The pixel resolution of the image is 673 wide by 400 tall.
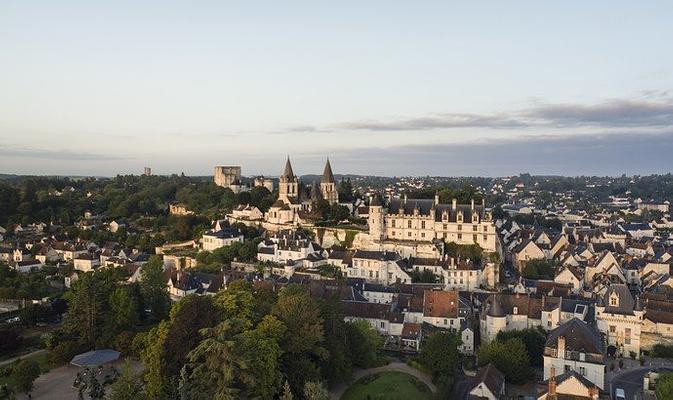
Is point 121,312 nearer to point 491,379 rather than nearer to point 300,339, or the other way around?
point 300,339

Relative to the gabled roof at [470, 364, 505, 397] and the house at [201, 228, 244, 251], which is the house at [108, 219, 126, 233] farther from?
the gabled roof at [470, 364, 505, 397]

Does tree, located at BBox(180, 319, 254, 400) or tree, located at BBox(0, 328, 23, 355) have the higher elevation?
tree, located at BBox(180, 319, 254, 400)

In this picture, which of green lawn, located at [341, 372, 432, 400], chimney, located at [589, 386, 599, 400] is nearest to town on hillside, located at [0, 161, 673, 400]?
chimney, located at [589, 386, 599, 400]

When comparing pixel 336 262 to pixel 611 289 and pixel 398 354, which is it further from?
pixel 611 289

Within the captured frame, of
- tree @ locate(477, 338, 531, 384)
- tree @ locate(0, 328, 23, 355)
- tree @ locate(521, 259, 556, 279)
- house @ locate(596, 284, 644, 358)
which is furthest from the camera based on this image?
tree @ locate(521, 259, 556, 279)

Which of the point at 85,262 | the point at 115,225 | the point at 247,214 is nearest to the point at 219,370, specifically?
the point at 85,262

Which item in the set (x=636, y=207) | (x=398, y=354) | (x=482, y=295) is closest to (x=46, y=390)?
(x=398, y=354)
